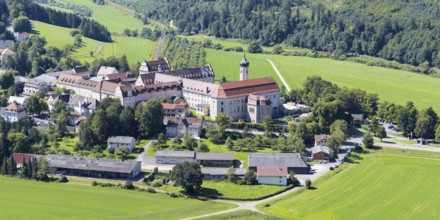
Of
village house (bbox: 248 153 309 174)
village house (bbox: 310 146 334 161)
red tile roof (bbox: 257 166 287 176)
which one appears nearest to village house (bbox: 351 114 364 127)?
village house (bbox: 310 146 334 161)

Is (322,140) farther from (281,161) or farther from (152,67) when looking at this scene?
(152,67)

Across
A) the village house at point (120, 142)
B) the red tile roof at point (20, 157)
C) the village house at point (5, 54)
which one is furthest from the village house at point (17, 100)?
the village house at point (5, 54)

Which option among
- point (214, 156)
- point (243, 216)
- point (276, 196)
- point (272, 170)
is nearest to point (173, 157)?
point (214, 156)

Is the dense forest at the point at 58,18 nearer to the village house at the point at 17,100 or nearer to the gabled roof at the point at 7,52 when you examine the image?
the gabled roof at the point at 7,52

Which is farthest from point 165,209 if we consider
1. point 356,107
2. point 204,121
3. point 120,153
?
point 356,107

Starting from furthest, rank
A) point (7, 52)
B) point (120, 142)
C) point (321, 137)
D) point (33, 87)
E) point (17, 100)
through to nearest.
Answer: point (7, 52) < point (33, 87) < point (17, 100) < point (321, 137) < point (120, 142)
